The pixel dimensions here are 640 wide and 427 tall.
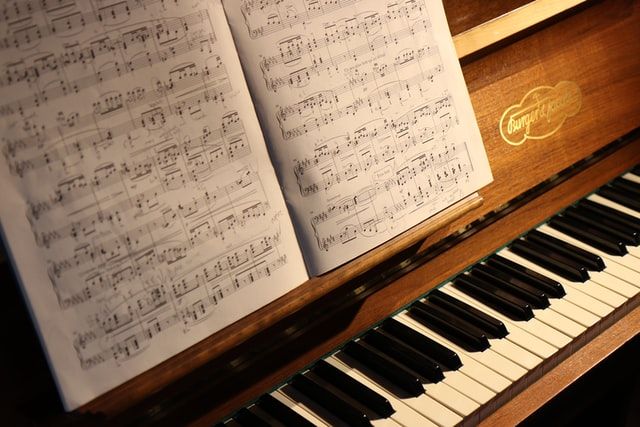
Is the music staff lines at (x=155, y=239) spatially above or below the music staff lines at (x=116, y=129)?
below

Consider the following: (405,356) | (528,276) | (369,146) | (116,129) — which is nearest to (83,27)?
(116,129)

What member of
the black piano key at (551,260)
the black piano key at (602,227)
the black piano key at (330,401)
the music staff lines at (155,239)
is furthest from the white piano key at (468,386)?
the black piano key at (602,227)

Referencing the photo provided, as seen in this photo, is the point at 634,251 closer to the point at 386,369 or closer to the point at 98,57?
the point at 386,369

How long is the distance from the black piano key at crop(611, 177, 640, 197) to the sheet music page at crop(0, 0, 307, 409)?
3.82 feet

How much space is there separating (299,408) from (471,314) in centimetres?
45

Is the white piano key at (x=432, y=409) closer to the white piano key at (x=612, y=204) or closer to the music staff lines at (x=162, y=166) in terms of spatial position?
the music staff lines at (x=162, y=166)

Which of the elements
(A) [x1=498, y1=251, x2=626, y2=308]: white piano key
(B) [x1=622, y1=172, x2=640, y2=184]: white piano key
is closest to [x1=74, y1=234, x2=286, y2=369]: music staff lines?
(A) [x1=498, y1=251, x2=626, y2=308]: white piano key

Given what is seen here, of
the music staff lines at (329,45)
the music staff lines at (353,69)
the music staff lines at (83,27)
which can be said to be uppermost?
the music staff lines at (83,27)

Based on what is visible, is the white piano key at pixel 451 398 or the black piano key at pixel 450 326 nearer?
the white piano key at pixel 451 398

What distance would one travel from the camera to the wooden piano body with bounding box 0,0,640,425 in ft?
4.75

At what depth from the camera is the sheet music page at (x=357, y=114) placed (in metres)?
1.50

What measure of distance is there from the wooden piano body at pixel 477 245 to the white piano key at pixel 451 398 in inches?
2.7

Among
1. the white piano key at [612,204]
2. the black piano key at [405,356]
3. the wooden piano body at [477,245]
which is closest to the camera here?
the wooden piano body at [477,245]

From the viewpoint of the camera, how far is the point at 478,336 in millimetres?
1763
